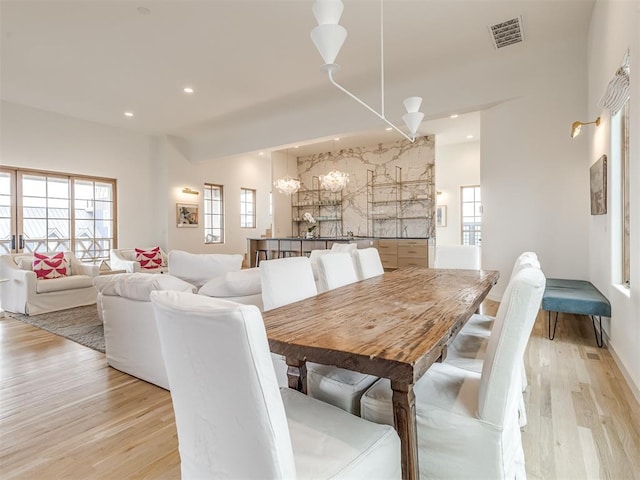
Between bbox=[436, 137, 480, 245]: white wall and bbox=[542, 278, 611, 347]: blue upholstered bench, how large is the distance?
5412 millimetres

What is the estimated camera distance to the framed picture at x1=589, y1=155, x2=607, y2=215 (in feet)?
10.5

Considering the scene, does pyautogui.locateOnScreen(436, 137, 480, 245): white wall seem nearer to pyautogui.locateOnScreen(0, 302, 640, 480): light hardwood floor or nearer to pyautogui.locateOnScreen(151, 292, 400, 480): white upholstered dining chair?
pyautogui.locateOnScreen(0, 302, 640, 480): light hardwood floor

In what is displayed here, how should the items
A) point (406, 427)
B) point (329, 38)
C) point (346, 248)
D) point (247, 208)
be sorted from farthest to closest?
point (247, 208) → point (346, 248) → point (329, 38) → point (406, 427)

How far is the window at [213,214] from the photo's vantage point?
28.9 ft

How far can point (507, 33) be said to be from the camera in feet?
13.0

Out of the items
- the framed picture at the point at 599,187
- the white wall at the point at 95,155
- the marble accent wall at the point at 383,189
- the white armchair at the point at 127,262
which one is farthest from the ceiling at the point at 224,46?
the marble accent wall at the point at 383,189

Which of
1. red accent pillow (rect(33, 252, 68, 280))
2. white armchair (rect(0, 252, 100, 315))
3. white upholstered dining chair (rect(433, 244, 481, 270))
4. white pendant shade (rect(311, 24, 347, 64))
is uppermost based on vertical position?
white pendant shade (rect(311, 24, 347, 64))

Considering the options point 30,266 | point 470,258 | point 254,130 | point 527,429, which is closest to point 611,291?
point 470,258

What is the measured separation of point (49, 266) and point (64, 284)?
42 cm

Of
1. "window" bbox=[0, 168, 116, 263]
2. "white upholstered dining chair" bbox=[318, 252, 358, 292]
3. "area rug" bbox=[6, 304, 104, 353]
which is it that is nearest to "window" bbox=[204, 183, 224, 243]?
"window" bbox=[0, 168, 116, 263]

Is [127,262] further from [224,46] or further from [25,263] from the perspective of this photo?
[224,46]

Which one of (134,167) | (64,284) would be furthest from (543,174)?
(134,167)

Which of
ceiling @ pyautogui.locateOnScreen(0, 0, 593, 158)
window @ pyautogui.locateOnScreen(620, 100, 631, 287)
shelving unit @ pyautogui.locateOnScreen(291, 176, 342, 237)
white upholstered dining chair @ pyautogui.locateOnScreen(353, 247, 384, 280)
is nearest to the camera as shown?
window @ pyautogui.locateOnScreen(620, 100, 631, 287)

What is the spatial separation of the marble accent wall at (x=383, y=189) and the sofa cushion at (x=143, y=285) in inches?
261
